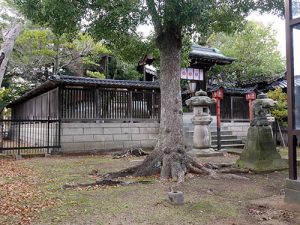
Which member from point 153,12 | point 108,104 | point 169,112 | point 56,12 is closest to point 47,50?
point 108,104

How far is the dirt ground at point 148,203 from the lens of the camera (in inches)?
202

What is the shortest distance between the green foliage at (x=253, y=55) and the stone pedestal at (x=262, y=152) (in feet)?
55.9

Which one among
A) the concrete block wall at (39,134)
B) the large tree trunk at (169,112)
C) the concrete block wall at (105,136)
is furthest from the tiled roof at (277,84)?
the concrete block wall at (39,134)

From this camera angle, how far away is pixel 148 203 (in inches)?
239

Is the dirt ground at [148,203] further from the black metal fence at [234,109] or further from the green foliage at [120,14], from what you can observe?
the black metal fence at [234,109]

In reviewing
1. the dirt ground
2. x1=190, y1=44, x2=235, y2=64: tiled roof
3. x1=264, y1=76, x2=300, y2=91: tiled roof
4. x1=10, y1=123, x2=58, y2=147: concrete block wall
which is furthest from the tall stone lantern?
x1=264, y1=76, x2=300, y2=91: tiled roof

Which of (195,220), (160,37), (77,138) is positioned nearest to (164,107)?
(160,37)

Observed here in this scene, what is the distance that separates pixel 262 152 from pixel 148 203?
520cm

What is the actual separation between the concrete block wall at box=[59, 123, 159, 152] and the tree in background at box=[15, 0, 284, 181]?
23.7ft

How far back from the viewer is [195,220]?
16.7ft

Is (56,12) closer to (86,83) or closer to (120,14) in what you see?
(120,14)

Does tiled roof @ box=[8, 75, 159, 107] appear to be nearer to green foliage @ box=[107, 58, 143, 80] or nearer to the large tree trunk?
the large tree trunk

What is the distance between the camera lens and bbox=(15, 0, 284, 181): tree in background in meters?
8.23

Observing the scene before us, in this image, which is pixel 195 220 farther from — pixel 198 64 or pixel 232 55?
pixel 232 55
